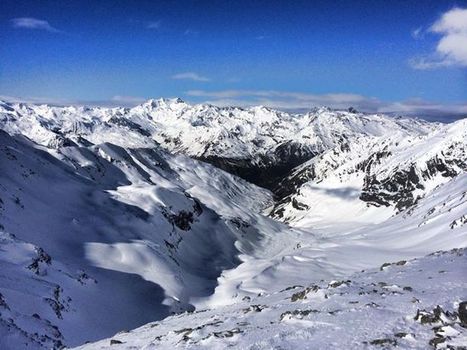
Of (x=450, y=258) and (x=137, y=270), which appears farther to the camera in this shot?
(x=137, y=270)

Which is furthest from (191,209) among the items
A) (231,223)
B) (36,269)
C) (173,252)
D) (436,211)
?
(36,269)

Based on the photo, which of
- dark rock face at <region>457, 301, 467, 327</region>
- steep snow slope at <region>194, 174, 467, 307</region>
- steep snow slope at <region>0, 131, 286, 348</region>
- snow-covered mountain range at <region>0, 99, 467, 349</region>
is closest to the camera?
dark rock face at <region>457, 301, 467, 327</region>

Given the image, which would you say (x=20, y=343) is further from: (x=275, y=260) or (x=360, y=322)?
(x=275, y=260)

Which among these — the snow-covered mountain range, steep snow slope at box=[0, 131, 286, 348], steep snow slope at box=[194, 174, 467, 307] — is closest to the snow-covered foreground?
the snow-covered mountain range

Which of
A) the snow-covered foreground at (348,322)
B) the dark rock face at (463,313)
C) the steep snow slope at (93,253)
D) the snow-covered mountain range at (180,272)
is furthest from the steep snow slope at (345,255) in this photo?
the dark rock face at (463,313)

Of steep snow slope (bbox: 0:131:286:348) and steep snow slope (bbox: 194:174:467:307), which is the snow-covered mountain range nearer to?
steep snow slope (bbox: 0:131:286:348)
